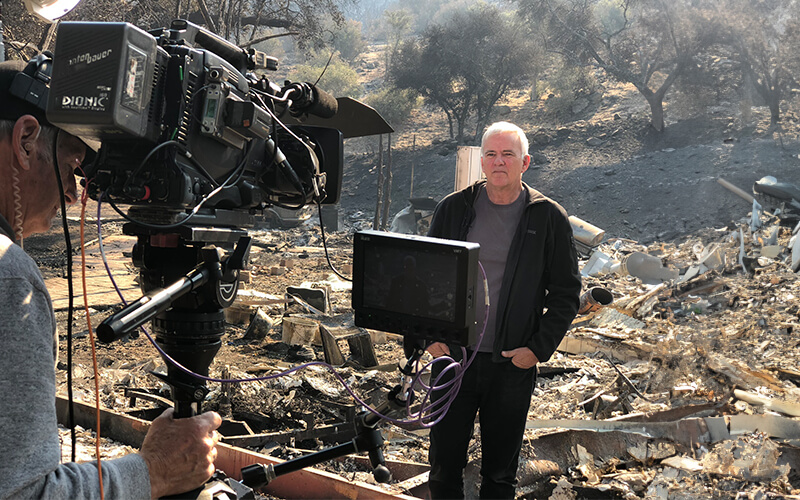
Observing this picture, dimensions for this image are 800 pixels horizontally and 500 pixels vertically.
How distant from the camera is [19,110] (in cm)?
163

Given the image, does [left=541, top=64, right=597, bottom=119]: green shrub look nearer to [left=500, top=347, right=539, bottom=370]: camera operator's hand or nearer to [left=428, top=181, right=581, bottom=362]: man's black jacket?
[left=428, top=181, right=581, bottom=362]: man's black jacket

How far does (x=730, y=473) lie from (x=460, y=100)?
36055 mm

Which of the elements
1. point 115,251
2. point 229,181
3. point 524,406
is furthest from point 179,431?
point 115,251

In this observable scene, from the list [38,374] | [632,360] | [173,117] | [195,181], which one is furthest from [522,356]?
[632,360]

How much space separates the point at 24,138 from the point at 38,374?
0.61 metres

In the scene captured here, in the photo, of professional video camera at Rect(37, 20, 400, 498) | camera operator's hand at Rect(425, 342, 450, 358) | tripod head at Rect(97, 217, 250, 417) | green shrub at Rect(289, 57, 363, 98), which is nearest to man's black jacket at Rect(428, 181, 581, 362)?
camera operator's hand at Rect(425, 342, 450, 358)

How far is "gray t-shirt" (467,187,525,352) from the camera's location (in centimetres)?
351

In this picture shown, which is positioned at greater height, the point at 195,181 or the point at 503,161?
the point at 503,161

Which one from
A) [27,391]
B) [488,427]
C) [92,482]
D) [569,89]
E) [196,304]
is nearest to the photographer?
[27,391]

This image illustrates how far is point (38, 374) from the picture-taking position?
1358mm

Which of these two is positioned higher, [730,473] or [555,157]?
[555,157]

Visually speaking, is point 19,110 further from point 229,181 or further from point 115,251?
point 115,251

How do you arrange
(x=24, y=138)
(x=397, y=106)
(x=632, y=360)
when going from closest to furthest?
(x=24, y=138) < (x=632, y=360) < (x=397, y=106)

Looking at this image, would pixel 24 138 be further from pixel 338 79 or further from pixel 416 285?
pixel 338 79
